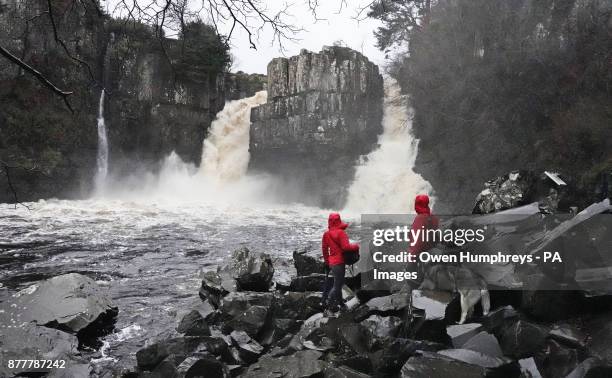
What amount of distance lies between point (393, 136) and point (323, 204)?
6.76 m

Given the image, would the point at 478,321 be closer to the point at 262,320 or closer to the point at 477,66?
the point at 262,320

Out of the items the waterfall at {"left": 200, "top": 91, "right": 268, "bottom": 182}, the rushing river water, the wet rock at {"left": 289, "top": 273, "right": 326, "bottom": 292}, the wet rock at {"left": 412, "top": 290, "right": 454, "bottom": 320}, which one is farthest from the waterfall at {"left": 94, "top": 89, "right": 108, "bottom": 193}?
the wet rock at {"left": 412, "top": 290, "right": 454, "bottom": 320}

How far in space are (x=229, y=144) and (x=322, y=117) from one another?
8.15m

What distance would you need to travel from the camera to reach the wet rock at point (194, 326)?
6051 millimetres

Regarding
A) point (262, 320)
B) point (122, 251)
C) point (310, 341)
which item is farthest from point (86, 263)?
point (310, 341)

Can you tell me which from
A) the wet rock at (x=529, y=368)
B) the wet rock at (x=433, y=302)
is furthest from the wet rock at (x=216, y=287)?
the wet rock at (x=529, y=368)

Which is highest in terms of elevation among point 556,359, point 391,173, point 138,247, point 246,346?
point 391,173

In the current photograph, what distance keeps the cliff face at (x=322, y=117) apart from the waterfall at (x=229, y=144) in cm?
206

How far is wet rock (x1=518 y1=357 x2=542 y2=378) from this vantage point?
3.83 meters

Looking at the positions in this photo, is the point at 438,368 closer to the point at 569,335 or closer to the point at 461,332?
the point at 461,332

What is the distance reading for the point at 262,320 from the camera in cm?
605

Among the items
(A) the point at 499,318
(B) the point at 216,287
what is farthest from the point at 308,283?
(A) the point at 499,318

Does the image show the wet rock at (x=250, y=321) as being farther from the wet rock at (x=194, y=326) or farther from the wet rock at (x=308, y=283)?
the wet rock at (x=308, y=283)

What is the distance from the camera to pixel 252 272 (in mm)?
8211
